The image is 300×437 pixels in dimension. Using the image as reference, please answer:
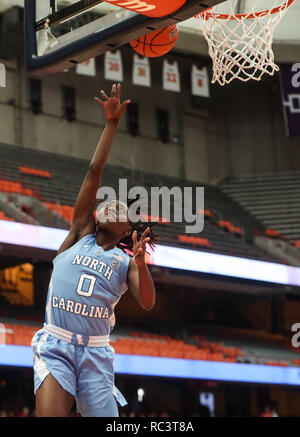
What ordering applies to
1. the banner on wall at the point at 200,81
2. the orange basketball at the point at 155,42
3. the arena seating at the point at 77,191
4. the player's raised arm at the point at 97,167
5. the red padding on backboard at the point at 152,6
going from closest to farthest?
the red padding on backboard at the point at 152,6 → the player's raised arm at the point at 97,167 → the orange basketball at the point at 155,42 → the arena seating at the point at 77,191 → the banner on wall at the point at 200,81

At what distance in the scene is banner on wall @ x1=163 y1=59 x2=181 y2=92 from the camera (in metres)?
17.4

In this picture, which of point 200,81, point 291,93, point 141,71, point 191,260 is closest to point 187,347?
point 191,260

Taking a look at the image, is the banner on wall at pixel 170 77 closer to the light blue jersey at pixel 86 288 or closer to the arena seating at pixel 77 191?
the arena seating at pixel 77 191

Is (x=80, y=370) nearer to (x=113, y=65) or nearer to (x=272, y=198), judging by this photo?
(x=113, y=65)

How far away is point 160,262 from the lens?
14.1 m

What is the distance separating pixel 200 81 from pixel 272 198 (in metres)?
3.30

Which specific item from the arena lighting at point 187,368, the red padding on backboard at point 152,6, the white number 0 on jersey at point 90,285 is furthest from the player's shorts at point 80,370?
the arena lighting at point 187,368

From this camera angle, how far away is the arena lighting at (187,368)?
11.9 metres

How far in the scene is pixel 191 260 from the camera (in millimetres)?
14531

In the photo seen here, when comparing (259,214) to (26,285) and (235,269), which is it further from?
(26,285)

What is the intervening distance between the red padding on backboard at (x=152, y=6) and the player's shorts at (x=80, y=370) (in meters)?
1.65

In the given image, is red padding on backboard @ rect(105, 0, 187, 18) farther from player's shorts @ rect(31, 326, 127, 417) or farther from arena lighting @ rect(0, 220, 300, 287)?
arena lighting @ rect(0, 220, 300, 287)

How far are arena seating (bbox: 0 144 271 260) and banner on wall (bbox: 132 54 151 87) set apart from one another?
207 centimetres
